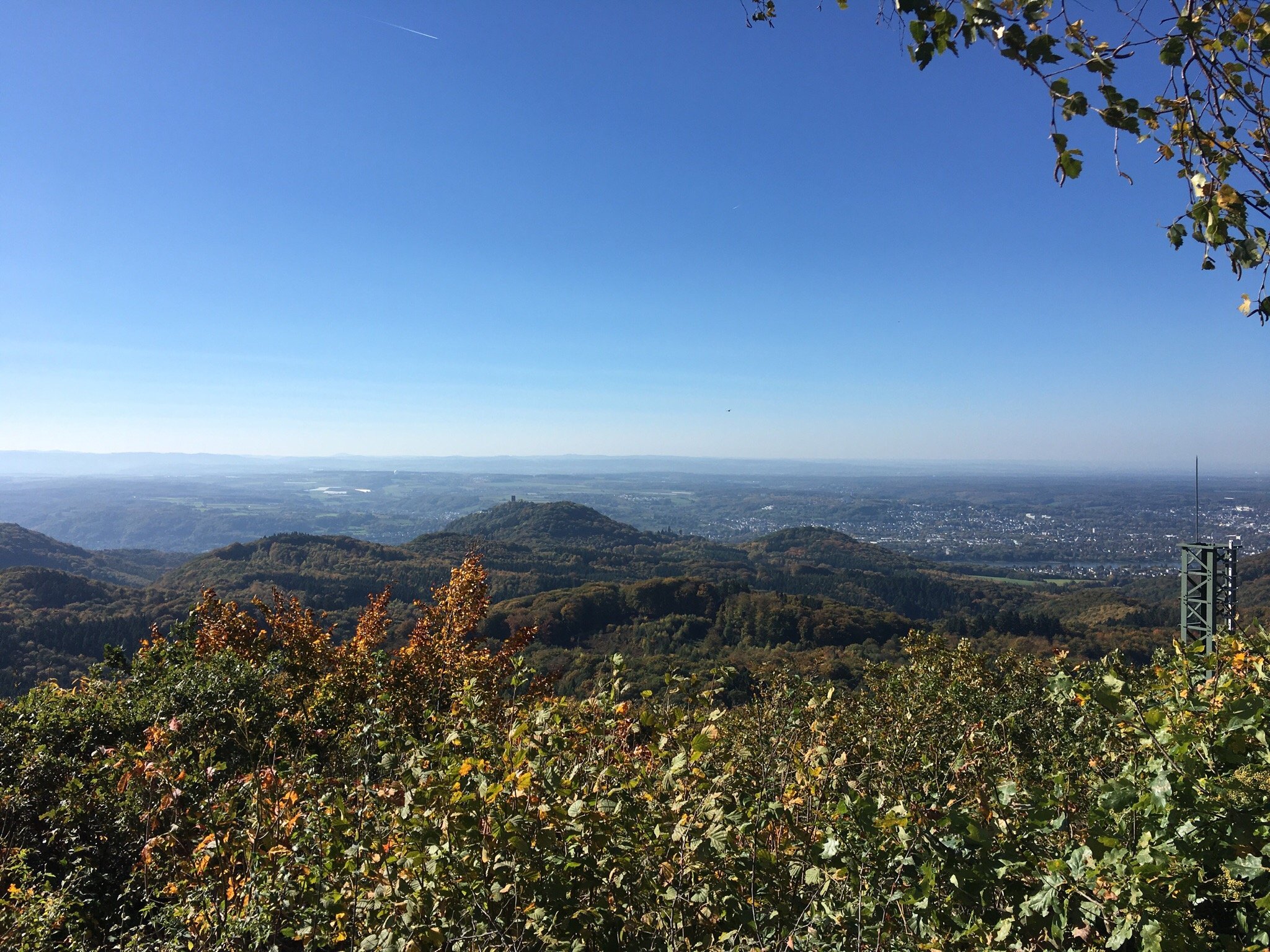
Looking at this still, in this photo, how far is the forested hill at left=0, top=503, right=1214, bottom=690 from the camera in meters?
47.1

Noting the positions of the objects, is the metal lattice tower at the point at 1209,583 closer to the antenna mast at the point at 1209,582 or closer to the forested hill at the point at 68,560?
the antenna mast at the point at 1209,582

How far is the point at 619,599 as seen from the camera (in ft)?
226

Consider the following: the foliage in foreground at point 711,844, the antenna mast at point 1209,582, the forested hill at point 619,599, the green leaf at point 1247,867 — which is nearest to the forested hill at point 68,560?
the forested hill at point 619,599

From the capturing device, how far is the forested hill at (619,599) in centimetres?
4709

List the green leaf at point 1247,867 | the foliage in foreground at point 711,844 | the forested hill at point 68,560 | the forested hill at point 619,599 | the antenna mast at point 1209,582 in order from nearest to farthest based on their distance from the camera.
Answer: the green leaf at point 1247,867, the foliage in foreground at point 711,844, the antenna mast at point 1209,582, the forested hill at point 619,599, the forested hill at point 68,560

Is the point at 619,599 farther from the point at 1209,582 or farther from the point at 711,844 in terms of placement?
the point at 711,844

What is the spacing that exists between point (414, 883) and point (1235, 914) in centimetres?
236

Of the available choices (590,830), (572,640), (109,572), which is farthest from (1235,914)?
(109,572)

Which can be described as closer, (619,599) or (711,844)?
(711,844)

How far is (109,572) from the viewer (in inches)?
4385

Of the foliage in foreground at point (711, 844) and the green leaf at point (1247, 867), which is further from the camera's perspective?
the foliage in foreground at point (711, 844)

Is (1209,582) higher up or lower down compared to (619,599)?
higher up

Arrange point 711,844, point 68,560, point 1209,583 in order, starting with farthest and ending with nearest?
point 68,560 → point 1209,583 → point 711,844

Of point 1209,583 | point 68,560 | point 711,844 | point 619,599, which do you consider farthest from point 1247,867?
point 68,560
